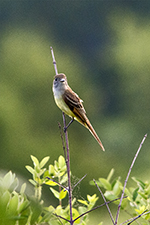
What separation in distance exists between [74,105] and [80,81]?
26.2 meters

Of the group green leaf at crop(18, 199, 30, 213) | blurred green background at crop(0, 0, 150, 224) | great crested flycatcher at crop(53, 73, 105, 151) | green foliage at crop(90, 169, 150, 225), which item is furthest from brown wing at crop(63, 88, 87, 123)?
blurred green background at crop(0, 0, 150, 224)

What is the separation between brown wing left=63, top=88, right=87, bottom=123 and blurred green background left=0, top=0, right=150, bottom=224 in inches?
598

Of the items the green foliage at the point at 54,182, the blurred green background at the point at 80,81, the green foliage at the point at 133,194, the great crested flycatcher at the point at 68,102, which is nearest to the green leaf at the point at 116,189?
the green foliage at the point at 133,194

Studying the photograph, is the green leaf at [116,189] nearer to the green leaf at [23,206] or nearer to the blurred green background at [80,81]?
the green leaf at [23,206]

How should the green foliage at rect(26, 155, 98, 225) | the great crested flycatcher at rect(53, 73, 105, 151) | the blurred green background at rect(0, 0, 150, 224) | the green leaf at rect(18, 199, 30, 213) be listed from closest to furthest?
the green leaf at rect(18, 199, 30, 213) → the green foliage at rect(26, 155, 98, 225) → the great crested flycatcher at rect(53, 73, 105, 151) → the blurred green background at rect(0, 0, 150, 224)

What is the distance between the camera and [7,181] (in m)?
1.12

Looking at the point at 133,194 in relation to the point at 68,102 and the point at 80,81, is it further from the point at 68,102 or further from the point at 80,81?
the point at 80,81

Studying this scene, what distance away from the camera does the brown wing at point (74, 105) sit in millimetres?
3053

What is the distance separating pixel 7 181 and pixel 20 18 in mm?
39577

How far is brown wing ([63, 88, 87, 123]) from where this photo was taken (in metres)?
3.05

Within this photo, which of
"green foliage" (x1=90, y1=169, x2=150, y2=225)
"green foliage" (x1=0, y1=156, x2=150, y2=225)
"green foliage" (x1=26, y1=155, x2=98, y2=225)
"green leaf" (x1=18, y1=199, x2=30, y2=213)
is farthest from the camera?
"green foliage" (x1=90, y1=169, x2=150, y2=225)

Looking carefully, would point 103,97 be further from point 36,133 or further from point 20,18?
point 20,18

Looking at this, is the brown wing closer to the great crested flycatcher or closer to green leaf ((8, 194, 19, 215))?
the great crested flycatcher

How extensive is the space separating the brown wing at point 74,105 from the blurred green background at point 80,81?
15.2 meters
